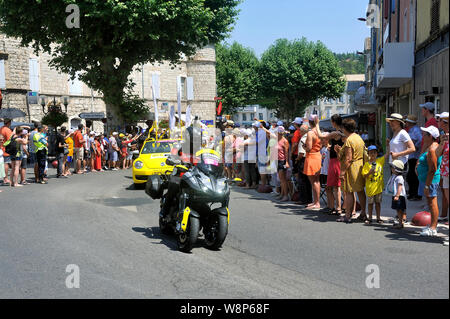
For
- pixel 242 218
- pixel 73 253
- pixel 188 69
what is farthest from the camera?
pixel 188 69

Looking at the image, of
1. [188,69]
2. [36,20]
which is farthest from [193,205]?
[188,69]

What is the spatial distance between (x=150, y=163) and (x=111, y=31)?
1161 cm

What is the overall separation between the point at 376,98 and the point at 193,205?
34338 mm

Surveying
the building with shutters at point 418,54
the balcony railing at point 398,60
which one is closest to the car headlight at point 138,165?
the building with shutters at point 418,54

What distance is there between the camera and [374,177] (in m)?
8.97

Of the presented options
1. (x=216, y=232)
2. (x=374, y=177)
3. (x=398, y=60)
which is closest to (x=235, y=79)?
(x=398, y=60)

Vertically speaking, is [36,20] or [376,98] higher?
[36,20]

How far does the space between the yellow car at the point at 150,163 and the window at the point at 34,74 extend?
2295cm

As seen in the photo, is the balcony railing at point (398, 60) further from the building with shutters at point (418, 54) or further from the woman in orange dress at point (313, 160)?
the woman in orange dress at point (313, 160)

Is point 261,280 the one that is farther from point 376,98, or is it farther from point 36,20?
point 376,98

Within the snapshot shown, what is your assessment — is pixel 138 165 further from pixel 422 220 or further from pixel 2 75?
pixel 2 75

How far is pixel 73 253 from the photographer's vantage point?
6.77 meters

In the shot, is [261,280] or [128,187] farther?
[128,187]

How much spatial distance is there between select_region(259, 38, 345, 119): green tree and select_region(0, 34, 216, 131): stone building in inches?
452
